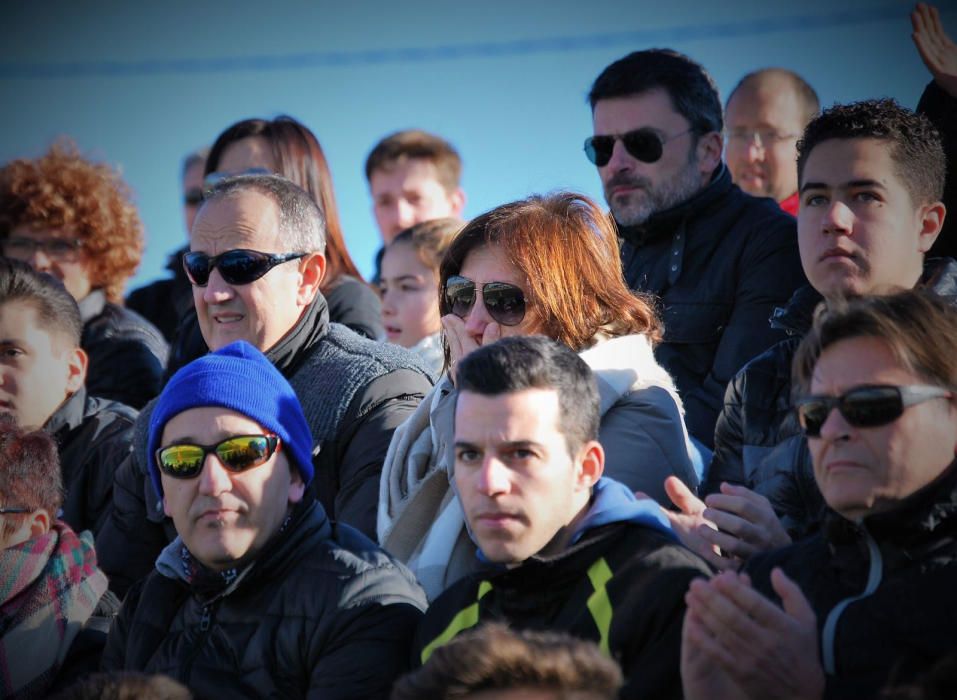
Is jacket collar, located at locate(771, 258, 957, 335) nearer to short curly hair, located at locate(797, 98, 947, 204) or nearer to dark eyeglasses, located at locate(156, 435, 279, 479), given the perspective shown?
short curly hair, located at locate(797, 98, 947, 204)

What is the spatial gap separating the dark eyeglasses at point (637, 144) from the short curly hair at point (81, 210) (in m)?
2.71

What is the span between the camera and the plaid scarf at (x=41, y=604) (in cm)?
422

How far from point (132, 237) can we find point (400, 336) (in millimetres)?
1543

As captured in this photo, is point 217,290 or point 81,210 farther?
point 81,210

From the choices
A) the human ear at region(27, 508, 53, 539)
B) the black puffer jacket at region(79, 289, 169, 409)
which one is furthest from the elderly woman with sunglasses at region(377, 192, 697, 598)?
the black puffer jacket at region(79, 289, 169, 409)

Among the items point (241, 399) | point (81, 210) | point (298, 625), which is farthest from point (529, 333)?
point (81, 210)

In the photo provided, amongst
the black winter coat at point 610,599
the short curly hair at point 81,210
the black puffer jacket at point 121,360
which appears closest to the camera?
the black winter coat at point 610,599

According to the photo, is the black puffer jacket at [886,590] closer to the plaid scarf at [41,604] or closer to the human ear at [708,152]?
the plaid scarf at [41,604]

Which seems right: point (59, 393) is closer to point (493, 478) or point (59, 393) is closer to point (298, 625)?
point (298, 625)

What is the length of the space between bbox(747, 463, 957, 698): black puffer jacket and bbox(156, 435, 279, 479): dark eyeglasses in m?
1.60

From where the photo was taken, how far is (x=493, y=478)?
3.41 m

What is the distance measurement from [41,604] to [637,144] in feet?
9.89

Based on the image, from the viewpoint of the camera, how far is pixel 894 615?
296cm

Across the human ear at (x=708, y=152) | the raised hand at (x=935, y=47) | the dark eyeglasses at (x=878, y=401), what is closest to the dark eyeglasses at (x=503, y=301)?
the dark eyeglasses at (x=878, y=401)
